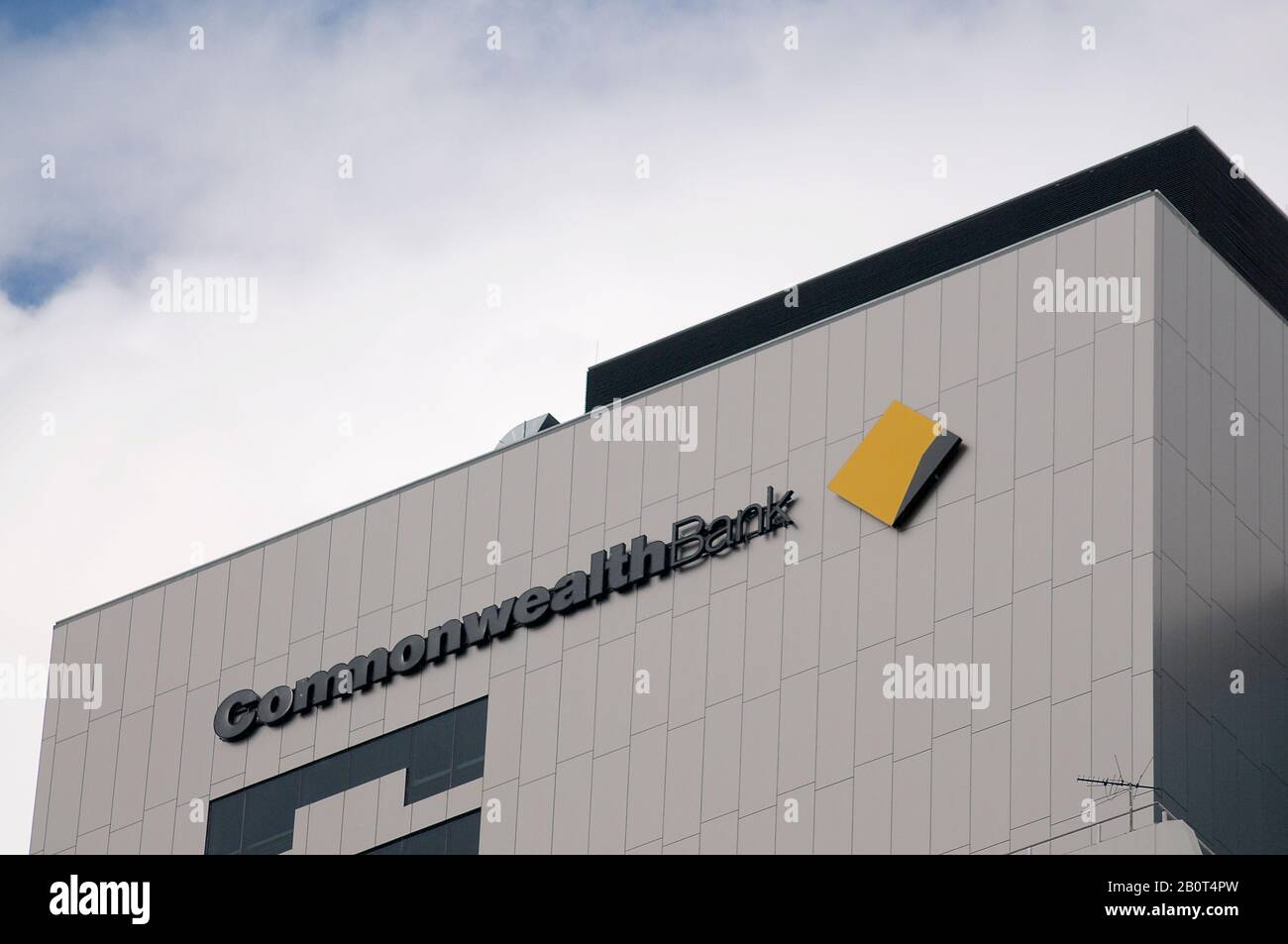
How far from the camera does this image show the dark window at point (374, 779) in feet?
165

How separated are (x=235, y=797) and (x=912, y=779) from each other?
17.7 meters

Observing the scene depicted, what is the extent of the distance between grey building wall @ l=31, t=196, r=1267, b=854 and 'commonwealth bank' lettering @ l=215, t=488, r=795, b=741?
30 centimetres

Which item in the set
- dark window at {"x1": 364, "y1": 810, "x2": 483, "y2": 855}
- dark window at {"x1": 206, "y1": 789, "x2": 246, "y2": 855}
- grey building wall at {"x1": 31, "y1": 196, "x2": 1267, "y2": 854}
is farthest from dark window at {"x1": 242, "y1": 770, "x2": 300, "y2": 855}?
dark window at {"x1": 364, "y1": 810, "x2": 483, "y2": 855}

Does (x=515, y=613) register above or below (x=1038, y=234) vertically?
below

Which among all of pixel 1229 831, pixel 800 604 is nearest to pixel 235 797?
pixel 800 604

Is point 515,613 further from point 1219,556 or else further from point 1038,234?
point 1219,556

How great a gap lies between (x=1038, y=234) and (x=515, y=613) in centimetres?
1337

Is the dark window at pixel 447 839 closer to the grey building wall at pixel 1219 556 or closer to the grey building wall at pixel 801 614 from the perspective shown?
the grey building wall at pixel 801 614

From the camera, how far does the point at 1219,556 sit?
4378 cm

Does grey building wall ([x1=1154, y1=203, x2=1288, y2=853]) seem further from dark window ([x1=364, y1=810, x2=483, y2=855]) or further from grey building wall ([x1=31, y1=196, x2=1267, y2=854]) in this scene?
dark window ([x1=364, y1=810, x2=483, y2=855])

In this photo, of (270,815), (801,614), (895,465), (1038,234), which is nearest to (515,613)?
(801,614)

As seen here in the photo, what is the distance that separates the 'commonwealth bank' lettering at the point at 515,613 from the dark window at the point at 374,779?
1.37m

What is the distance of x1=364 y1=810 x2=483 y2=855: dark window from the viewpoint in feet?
162
